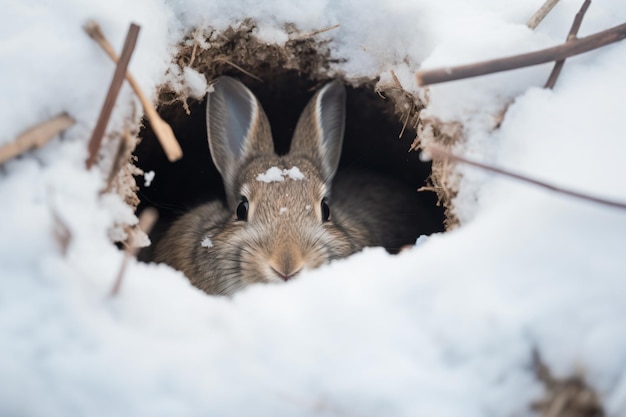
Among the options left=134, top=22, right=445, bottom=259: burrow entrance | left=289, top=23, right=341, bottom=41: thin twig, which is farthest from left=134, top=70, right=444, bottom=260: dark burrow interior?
left=289, top=23, right=341, bottom=41: thin twig

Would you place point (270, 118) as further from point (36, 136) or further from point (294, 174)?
point (36, 136)

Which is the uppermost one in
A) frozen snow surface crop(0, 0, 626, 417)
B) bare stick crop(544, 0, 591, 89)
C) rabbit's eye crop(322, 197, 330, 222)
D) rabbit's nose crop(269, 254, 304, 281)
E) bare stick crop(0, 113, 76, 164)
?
bare stick crop(544, 0, 591, 89)

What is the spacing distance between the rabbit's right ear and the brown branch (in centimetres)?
140

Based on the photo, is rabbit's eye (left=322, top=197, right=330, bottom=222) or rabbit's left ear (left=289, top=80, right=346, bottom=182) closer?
rabbit's eye (left=322, top=197, right=330, bottom=222)

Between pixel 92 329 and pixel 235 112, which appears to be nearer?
pixel 92 329

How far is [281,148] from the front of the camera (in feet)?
15.2

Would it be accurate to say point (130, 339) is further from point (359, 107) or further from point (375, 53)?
point (359, 107)

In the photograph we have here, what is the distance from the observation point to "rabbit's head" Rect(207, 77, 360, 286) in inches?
120

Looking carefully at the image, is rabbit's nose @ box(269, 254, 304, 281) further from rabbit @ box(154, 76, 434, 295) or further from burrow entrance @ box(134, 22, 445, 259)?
burrow entrance @ box(134, 22, 445, 259)

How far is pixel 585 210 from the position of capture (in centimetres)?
191

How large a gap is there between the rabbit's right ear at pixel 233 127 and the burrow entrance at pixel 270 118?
10 centimetres

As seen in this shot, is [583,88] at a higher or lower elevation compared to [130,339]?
higher

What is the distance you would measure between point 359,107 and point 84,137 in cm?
218

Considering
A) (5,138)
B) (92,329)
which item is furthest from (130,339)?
(5,138)
